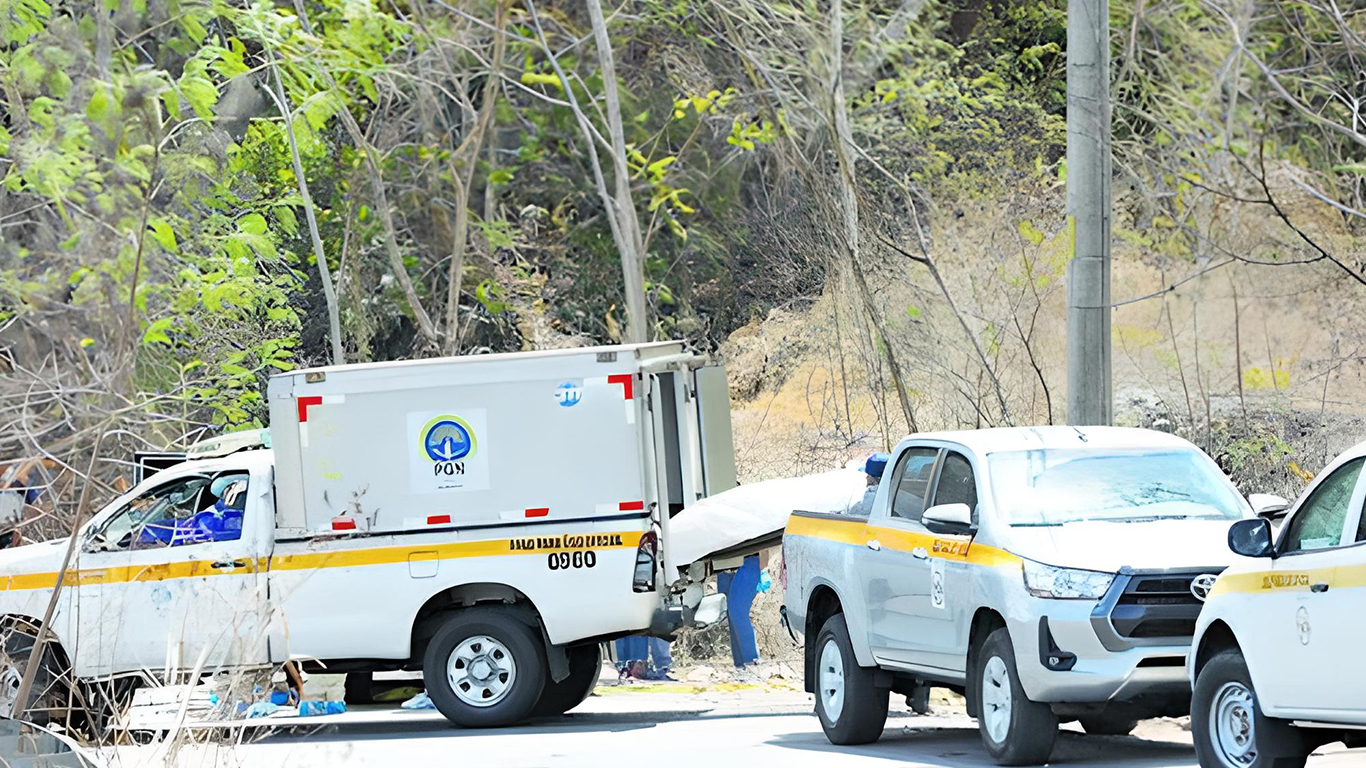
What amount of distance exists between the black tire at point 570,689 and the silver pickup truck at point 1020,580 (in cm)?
228

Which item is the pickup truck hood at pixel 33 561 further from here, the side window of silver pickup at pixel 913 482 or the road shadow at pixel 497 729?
the side window of silver pickup at pixel 913 482

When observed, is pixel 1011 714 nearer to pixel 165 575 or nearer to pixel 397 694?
pixel 165 575

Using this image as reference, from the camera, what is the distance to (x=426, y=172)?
28500mm

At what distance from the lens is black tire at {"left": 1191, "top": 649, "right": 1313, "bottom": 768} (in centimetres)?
805

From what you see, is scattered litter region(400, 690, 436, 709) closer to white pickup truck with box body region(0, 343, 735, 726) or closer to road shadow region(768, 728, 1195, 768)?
white pickup truck with box body region(0, 343, 735, 726)

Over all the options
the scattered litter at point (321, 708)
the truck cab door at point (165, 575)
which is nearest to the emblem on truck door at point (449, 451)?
the truck cab door at point (165, 575)

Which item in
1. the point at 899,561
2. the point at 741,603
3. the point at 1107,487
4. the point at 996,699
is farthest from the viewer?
the point at 741,603

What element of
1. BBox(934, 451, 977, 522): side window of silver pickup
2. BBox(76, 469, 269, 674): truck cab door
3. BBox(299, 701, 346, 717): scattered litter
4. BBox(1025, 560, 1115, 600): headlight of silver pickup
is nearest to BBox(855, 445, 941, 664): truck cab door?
BBox(934, 451, 977, 522): side window of silver pickup

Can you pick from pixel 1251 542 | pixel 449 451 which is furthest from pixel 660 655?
pixel 1251 542

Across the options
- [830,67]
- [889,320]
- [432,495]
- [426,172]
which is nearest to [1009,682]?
[432,495]

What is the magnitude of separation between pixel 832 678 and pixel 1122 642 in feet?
10.3

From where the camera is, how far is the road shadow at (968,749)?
35.0ft

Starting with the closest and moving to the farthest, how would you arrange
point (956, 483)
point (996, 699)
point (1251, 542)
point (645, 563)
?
point (1251, 542) < point (996, 699) < point (956, 483) < point (645, 563)

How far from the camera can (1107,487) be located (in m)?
10.8
